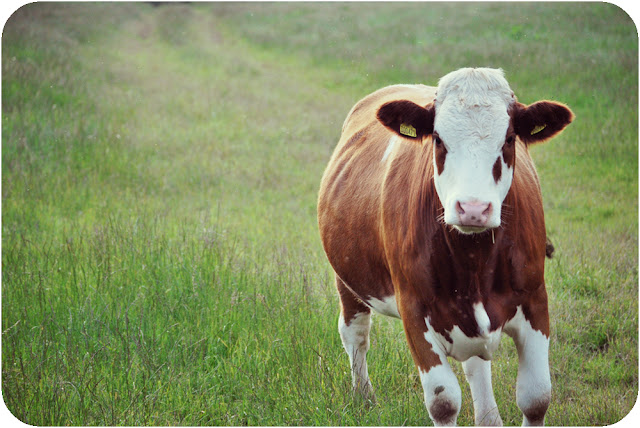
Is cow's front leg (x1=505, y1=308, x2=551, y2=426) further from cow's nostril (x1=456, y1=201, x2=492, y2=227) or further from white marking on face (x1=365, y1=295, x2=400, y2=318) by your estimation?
cow's nostril (x1=456, y1=201, x2=492, y2=227)

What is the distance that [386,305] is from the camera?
14.0ft

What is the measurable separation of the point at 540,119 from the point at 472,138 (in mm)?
479

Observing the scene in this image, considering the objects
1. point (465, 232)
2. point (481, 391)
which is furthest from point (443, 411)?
point (465, 232)

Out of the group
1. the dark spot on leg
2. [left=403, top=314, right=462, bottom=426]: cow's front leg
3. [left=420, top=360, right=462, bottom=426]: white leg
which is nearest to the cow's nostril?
[left=403, top=314, right=462, bottom=426]: cow's front leg

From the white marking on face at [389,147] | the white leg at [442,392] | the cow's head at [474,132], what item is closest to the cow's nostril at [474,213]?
the cow's head at [474,132]

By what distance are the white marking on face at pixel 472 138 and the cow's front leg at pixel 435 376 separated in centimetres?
74

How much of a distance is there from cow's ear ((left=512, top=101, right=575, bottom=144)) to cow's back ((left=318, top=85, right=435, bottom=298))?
88 cm

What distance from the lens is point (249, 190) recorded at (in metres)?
10.1

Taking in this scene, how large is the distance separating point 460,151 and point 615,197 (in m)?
6.33

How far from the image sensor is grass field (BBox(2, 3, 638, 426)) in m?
4.52

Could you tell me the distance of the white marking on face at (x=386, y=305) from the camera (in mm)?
4137

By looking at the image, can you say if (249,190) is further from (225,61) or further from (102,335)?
(225,61)

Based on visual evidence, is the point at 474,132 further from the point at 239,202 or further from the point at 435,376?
the point at 239,202

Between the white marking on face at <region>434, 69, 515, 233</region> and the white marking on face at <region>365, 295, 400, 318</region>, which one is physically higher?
the white marking on face at <region>434, 69, 515, 233</region>
